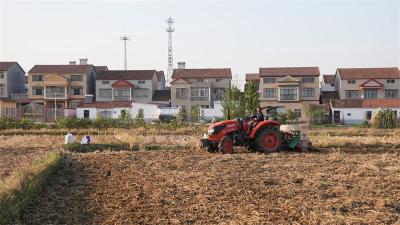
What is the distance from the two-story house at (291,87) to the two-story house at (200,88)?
4.47m

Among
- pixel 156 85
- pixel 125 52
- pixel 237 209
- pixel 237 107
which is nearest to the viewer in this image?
pixel 237 209

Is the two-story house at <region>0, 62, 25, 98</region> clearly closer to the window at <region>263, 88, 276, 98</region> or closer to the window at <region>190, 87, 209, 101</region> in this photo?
the window at <region>190, 87, 209, 101</region>

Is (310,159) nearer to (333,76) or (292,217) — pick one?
(292,217)

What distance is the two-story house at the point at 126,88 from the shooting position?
61.9m

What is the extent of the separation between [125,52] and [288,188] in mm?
73956

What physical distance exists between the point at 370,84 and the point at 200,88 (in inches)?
731

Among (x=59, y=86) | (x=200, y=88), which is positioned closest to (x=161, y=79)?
(x=200, y=88)

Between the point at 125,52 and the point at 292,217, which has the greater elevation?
the point at 125,52

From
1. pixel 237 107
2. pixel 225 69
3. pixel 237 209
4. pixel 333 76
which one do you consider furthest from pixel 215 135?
pixel 333 76

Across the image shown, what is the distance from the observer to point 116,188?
1001cm

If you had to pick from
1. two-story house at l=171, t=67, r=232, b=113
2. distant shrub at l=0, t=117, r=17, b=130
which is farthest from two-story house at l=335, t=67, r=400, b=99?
distant shrub at l=0, t=117, r=17, b=130

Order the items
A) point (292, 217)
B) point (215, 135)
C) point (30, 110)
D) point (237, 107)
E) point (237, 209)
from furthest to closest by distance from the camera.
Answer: point (30, 110), point (237, 107), point (215, 135), point (237, 209), point (292, 217)

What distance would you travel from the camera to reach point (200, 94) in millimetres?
60688

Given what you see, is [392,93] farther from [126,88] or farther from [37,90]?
[37,90]
